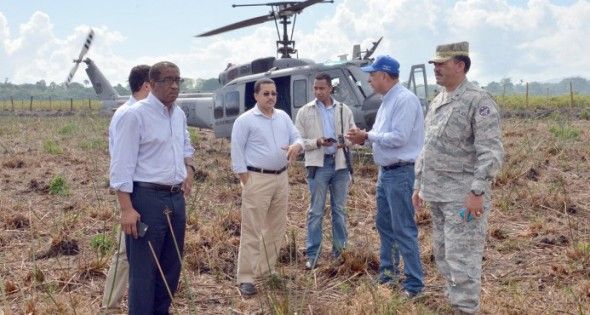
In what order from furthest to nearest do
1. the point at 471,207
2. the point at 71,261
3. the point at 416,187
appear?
1. the point at 71,261
2. the point at 416,187
3. the point at 471,207

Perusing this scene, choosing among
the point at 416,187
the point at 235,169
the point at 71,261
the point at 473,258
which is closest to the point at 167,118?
the point at 235,169

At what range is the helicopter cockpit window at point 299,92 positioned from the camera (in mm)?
11938

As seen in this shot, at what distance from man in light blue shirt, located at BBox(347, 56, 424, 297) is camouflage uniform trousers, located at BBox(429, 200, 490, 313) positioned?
2.72ft

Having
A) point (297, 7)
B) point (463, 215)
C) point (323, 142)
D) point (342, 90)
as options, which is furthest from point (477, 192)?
point (297, 7)

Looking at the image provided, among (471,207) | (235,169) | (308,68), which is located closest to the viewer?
(471,207)

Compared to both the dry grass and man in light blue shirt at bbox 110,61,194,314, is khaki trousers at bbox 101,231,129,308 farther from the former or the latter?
man in light blue shirt at bbox 110,61,194,314

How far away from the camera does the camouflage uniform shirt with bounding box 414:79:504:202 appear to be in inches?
151

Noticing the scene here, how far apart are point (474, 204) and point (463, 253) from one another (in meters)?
0.32

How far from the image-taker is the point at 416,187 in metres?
4.37

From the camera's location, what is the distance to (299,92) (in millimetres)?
12023

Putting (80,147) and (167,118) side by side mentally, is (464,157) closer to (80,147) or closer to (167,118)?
(167,118)

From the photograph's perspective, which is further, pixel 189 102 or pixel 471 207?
pixel 189 102

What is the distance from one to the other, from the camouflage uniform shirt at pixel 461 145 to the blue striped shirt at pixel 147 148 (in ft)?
4.95

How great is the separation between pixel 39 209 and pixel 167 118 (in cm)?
504
